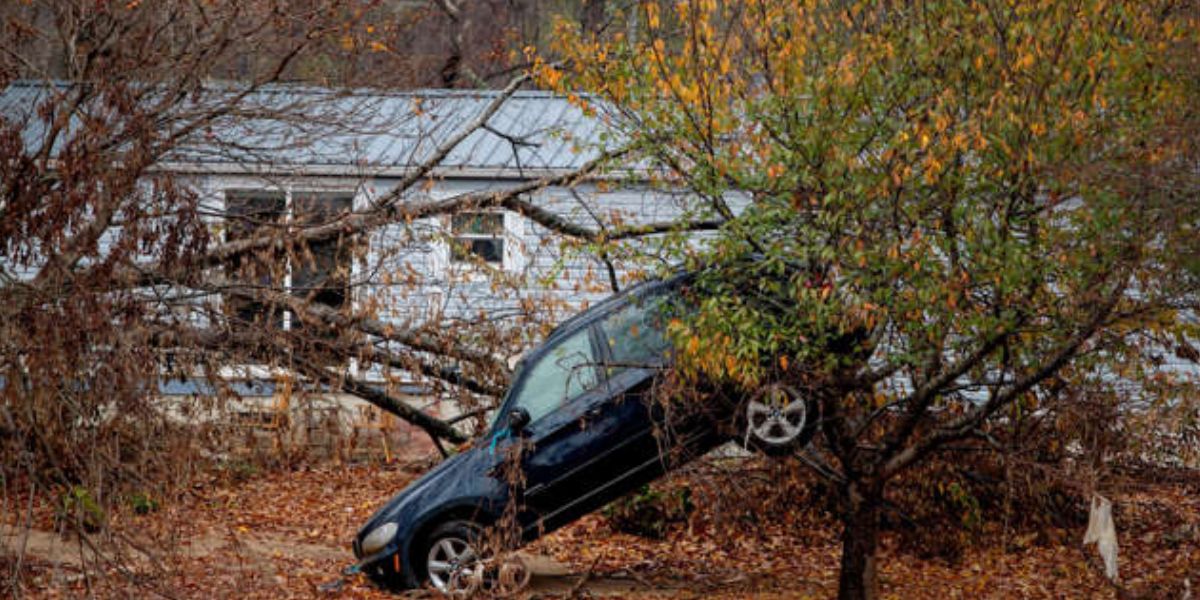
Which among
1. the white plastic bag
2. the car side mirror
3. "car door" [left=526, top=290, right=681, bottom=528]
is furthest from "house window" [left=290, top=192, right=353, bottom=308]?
the white plastic bag

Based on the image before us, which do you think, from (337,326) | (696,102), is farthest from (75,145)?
(337,326)

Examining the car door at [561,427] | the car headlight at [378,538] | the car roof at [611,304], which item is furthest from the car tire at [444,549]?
the car roof at [611,304]

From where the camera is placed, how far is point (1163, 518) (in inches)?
458

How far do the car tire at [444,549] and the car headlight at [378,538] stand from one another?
23 centimetres

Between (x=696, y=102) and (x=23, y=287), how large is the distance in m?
4.13

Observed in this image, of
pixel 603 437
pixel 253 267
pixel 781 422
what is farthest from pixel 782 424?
pixel 253 267

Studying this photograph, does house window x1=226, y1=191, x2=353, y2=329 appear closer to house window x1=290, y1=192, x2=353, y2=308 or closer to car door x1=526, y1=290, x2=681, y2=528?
house window x1=290, y1=192, x2=353, y2=308

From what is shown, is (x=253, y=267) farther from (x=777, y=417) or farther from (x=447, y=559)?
(x=777, y=417)

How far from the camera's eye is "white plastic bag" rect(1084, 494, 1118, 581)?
27.2 feet

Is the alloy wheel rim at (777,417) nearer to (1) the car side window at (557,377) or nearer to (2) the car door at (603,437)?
(2) the car door at (603,437)

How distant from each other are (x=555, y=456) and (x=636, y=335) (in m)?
1.06

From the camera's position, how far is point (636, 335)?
30.9ft

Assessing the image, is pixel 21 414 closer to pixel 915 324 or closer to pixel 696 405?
pixel 696 405

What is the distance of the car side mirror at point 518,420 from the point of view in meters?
9.70
